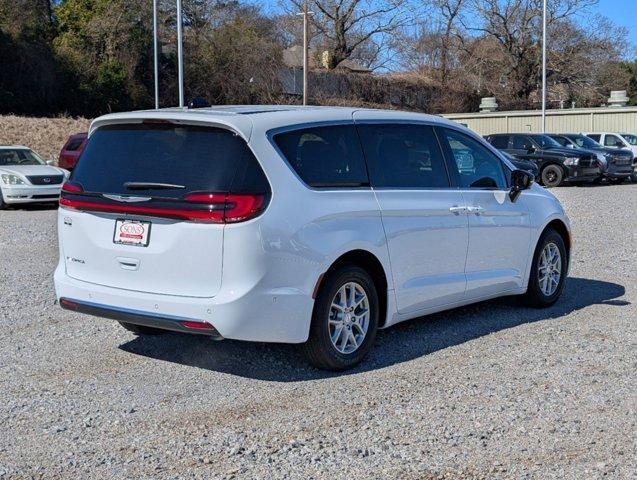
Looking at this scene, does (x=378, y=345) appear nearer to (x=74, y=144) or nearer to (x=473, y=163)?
(x=473, y=163)

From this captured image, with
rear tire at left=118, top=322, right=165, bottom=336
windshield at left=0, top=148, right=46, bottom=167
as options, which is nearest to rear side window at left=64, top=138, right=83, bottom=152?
windshield at left=0, top=148, right=46, bottom=167

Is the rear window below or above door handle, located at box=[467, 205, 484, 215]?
above

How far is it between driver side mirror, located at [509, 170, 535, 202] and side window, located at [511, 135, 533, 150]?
21363mm

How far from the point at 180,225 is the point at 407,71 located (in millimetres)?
63535

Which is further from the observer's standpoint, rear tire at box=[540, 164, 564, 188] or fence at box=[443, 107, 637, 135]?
fence at box=[443, 107, 637, 135]

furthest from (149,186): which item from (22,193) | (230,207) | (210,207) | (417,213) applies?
(22,193)

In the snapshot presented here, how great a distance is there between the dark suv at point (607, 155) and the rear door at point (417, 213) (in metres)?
22.6

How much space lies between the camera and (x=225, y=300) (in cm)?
579

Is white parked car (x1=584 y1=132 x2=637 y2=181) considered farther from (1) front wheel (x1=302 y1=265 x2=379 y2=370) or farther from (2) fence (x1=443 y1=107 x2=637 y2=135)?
(1) front wheel (x1=302 y1=265 x2=379 y2=370)

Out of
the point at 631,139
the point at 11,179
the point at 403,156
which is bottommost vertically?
the point at 403,156

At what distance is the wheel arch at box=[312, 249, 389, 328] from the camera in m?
6.41

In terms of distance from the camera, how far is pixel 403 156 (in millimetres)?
7219

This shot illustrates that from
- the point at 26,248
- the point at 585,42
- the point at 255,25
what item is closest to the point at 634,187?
the point at 26,248

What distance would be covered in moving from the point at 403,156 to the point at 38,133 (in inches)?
1253
